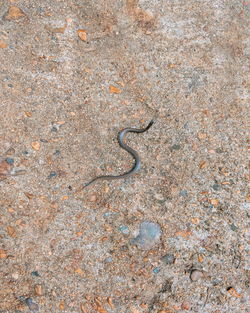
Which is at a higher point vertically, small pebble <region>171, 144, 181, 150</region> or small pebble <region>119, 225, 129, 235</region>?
small pebble <region>171, 144, 181, 150</region>

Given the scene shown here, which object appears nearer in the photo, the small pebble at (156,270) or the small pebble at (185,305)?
the small pebble at (185,305)

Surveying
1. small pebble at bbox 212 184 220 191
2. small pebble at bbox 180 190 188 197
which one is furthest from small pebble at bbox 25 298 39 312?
small pebble at bbox 212 184 220 191

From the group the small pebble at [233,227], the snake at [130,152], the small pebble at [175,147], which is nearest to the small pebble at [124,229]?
the snake at [130,152]

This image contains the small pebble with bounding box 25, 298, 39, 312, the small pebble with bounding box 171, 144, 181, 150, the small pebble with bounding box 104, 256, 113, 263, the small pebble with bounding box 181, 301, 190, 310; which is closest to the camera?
the small pebble with bounding box 25, 298, 39, 312

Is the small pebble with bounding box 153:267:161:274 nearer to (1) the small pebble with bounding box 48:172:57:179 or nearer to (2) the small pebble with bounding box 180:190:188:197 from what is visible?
(2) the small pebble with bounding box 180:190:188:197

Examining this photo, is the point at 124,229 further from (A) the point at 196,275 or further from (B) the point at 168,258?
(A) the point at 196,275

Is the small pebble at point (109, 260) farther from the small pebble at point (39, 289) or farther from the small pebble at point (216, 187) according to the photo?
the small pebble at point (216, 187)
